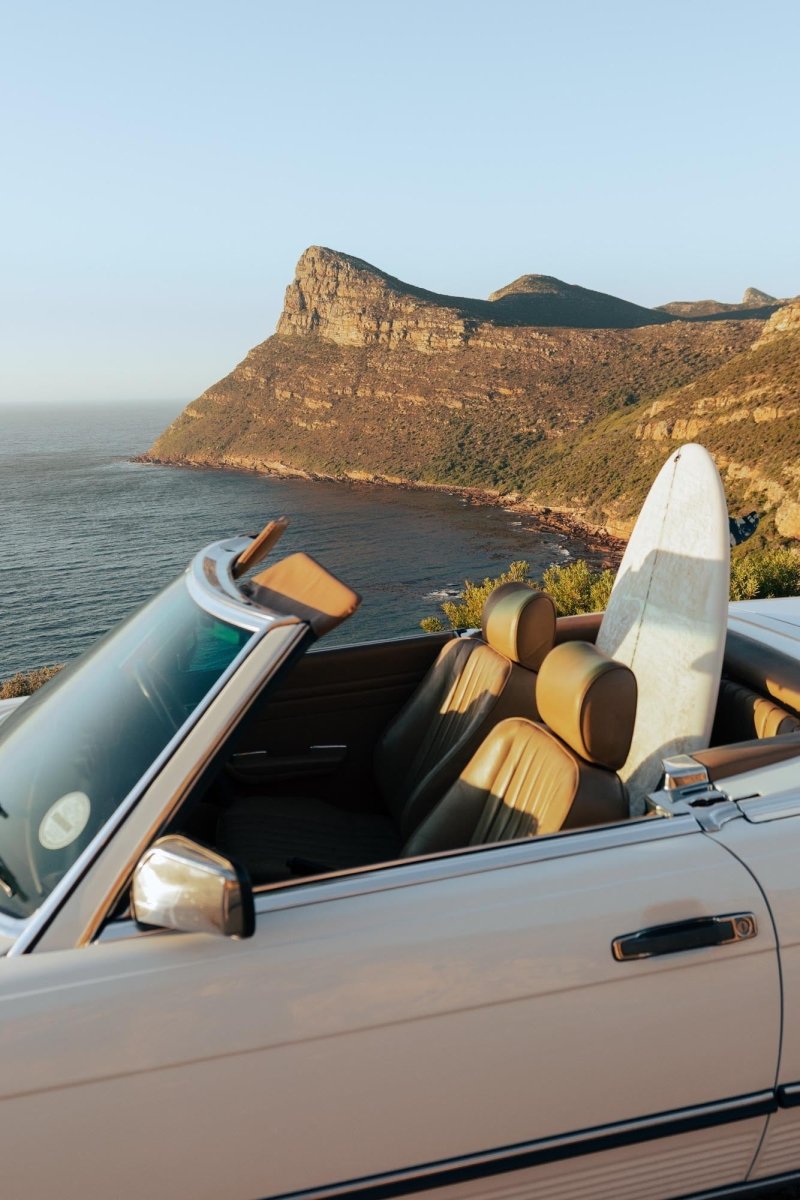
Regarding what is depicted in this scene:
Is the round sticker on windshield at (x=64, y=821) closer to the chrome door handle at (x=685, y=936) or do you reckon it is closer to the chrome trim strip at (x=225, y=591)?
the chrome trim strip at (x=225, y=591)

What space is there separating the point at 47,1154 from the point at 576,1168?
993mm

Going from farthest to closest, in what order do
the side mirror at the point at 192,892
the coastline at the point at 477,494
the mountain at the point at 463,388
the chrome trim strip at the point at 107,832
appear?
the mountain at the point at 463,388
the coastline at the point at 477,494
the chrome trim strip at the point at 107,832
the side mirror at the point at 192,892

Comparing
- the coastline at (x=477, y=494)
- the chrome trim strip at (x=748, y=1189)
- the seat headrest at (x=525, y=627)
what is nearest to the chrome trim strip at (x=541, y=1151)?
the chrome trim strip at (x=748, y=1189)

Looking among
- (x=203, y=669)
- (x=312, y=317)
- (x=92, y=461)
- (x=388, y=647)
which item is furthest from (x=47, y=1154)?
(x=92, y=461)

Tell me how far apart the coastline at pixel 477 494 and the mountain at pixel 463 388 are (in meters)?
0.50

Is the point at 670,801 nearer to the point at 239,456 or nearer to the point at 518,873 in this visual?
the point at 518,873

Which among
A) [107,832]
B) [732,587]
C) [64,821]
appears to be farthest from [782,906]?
[732,587]

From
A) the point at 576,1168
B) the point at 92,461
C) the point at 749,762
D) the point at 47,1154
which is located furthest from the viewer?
the point at 92,461

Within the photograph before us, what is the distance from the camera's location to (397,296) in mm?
107938

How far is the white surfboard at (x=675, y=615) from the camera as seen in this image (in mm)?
2732

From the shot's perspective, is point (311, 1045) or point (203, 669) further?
point (203, 669)

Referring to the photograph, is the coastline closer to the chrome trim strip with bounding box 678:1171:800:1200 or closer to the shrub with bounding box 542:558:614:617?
the shrub with bounding box 542:558:614:617

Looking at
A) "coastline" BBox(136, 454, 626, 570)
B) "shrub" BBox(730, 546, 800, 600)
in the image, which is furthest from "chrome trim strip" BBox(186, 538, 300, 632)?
"coastline" BBox(136, 454, 626, 570)

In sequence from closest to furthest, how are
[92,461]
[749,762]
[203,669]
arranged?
[203,669]
[749,762]
[92,461]
